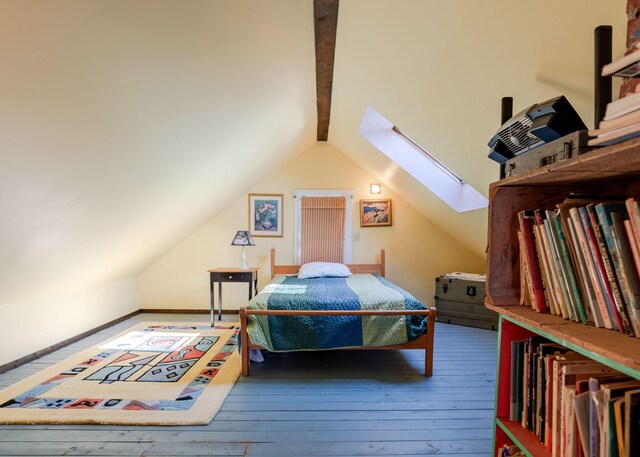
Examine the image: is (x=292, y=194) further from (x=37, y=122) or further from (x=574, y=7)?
(x=574, y=7)

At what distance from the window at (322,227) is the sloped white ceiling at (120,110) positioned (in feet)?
4.59

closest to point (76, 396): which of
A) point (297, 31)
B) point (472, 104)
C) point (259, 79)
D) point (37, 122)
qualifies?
point (37, 122)

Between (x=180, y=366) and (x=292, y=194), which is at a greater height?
(x=292, y=194)

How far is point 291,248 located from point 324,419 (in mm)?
2623

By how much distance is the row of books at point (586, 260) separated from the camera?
676 mm

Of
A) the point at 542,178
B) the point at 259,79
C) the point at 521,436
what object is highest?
the point at 259,79

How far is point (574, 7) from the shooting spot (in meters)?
0.99

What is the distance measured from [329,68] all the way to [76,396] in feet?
9.74

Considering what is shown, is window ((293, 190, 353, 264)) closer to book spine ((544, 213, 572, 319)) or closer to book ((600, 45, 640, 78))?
book spine ((544, 213, 572, 319))

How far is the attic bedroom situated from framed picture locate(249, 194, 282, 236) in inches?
27.7

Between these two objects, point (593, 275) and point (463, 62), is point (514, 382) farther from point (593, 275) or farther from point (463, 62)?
point (463, 62)

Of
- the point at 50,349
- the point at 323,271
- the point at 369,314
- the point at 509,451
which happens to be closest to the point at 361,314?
the point at 369,314

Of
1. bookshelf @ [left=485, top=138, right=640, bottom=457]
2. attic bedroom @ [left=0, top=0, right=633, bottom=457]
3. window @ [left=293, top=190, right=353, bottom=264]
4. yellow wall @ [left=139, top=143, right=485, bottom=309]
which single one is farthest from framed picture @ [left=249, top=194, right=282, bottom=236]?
bookshelf @ [left=485, top=138, right=640, bottom=457]

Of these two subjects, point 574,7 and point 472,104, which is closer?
point 574,7
